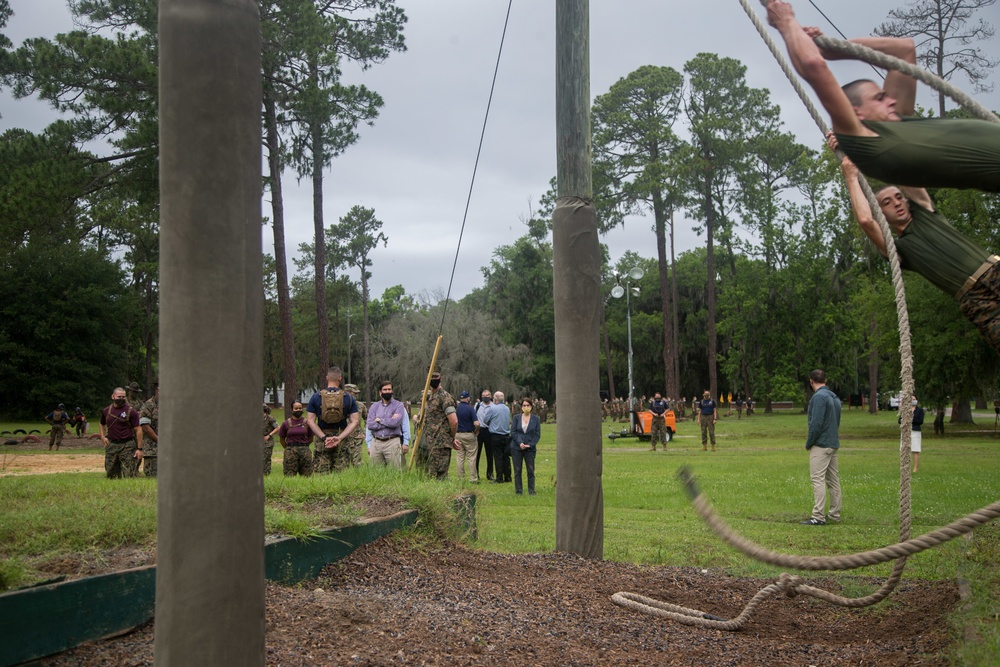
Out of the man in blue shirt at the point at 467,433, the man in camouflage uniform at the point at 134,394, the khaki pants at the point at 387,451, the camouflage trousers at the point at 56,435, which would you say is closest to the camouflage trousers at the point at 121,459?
the man in camouflage uniform at the point at 134,394

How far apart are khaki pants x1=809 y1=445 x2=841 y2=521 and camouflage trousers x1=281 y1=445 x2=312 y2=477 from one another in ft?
28.0

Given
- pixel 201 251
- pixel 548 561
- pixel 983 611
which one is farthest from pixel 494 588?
pixel 201 251

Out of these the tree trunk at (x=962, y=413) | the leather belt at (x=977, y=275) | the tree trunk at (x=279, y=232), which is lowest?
the tree trunk at (x=962, y=413)

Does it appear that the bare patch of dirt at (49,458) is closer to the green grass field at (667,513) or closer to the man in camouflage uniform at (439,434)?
the green grass field at (667,513)

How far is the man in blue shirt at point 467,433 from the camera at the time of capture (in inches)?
722

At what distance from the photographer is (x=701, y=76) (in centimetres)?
5559

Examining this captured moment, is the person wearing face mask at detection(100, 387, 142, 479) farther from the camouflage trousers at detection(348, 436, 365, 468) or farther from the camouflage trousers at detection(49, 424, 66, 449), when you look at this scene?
the camouflage trousers at detection(49, 424, 66, 449)

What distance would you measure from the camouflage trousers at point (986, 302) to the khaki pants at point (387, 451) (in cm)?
1042

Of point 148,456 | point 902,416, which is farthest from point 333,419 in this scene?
point 902,416

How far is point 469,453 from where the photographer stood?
1902 cm

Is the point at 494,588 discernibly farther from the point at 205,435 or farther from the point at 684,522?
the point at 684,522

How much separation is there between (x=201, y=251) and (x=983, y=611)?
15.4 ft

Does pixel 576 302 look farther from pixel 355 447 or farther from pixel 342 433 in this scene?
pixel 355 447

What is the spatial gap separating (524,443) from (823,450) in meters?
6.13
